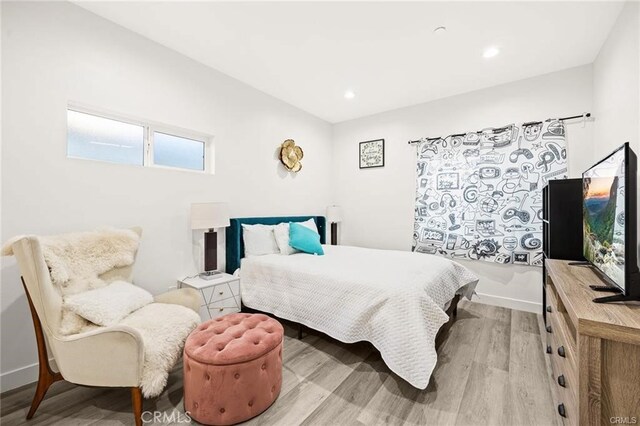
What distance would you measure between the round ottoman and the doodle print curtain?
2.83 metres

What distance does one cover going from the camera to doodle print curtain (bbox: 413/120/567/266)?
3.04m

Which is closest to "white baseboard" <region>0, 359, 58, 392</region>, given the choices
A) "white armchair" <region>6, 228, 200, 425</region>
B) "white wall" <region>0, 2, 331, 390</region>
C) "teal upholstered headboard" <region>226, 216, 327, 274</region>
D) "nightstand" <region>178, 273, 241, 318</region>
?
"white wall" <region>0, 2, 331, 390</region>

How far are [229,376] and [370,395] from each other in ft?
3.07

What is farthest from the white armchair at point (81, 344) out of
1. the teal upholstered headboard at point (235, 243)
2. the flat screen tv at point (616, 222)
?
the flat screen tv at point (616, 222)

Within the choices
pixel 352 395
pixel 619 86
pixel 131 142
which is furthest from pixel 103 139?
pixel 619 86

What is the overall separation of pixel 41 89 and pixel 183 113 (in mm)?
1039

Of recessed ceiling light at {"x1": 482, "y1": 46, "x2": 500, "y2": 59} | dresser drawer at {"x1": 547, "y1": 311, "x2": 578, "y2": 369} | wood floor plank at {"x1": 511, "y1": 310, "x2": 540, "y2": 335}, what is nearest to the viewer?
dresser drawer at {"x1": 547, "y1": 311, "x2": 578, "y2": 369}

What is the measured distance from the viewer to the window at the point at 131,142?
2.21m

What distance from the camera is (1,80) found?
5.82 feet

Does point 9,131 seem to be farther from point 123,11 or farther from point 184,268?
point 184,268

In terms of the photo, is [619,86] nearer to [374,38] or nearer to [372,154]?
[374,38]

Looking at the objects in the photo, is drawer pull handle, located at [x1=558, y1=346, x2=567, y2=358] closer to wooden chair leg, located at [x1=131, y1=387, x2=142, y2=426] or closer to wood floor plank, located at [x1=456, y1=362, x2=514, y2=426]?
wood floor plank, located at [x1=456, y1=362, x2=514, y2=426]

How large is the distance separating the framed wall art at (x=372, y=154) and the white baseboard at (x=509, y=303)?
2310 mm

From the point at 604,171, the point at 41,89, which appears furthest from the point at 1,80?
the point at 604,171
